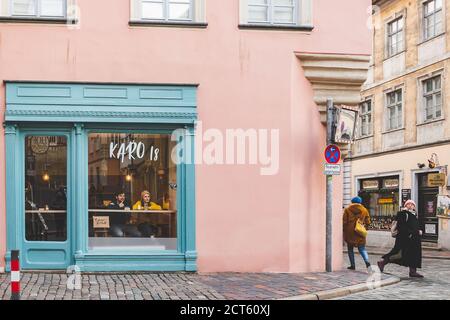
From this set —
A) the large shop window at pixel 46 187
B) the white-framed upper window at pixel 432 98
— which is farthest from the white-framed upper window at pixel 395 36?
the large shop window at pixel 46 187

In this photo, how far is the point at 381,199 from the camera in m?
29.5

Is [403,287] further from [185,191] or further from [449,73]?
[449,73]

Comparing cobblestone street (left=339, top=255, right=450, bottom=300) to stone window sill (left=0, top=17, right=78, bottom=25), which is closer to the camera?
cobblestone street (left=339, top=255, right=450, bottom=300)

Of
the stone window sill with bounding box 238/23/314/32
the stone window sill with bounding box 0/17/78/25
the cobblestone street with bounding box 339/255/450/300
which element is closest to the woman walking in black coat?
the cobblestone street with bounding box 339/255/450/300

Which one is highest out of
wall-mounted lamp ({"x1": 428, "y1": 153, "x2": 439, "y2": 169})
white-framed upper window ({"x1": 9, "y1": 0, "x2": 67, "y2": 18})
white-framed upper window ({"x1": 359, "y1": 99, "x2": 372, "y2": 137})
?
white-framed upper window ({"x1": 9, "y1": 0, "x2": 67, "y2": 18})

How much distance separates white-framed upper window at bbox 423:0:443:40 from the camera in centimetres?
2545

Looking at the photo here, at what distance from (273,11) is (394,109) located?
17.3 metres

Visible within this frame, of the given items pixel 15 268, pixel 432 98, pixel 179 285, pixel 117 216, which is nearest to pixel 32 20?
pixel 117 216

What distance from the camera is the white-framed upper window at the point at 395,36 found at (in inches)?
1113

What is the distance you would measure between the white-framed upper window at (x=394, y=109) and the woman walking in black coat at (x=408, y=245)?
15.1m

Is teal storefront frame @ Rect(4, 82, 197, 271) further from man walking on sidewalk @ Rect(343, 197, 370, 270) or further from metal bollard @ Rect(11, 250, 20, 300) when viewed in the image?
metal bollard @ Rect(11, 250, 20, 300)

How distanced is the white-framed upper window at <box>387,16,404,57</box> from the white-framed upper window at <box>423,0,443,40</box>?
1696 mm

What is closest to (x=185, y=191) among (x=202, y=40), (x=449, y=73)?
(x=202, y=40)

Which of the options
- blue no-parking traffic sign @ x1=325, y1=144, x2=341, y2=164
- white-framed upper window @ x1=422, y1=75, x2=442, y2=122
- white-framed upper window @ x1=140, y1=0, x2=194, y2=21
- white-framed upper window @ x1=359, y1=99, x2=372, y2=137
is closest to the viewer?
white-framed upper window @ x1=140, y1=0, x2=194, y2=21
